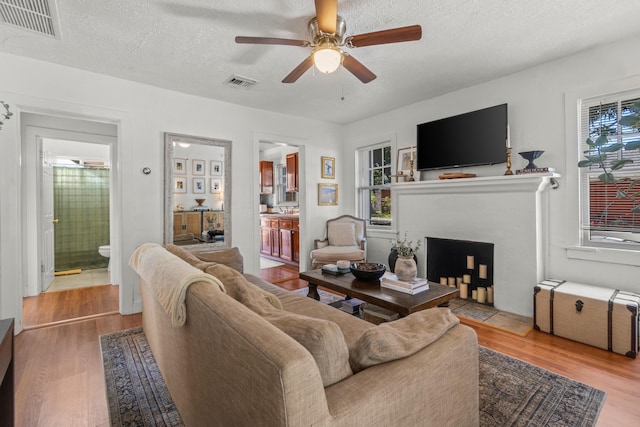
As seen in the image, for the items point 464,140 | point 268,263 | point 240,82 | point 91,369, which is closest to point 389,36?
point 240,82

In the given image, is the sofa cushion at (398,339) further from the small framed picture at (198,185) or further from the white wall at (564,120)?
the small framed picture at (198,185)

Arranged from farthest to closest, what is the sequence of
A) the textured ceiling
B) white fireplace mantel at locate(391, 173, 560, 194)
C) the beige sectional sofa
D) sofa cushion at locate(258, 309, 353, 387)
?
white fireplace mantel at locate(391, 173, 560, 194), the textured ceiling, sofa cushion at locate(258, 309, 353, 387), the beige sectional sofa

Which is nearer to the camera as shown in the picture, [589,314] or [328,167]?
[589,314]

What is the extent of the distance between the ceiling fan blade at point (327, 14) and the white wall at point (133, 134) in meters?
2.45

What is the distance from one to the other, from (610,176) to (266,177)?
6.23 metres

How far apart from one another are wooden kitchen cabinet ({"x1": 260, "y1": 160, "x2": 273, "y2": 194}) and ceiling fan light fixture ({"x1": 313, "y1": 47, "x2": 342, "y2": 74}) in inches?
217

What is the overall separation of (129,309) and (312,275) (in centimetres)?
210

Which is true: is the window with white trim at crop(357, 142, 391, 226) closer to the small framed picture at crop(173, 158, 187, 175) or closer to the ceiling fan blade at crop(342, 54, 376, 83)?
the ceiling fan blade at crop(342, 54, 376, 83)

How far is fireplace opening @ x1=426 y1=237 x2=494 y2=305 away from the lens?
138 inches

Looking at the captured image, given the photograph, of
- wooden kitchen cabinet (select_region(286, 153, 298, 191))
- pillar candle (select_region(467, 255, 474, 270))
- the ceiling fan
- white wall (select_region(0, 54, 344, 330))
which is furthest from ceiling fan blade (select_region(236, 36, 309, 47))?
wooden kitchen cabinet (select_region(286, 153, 298, 191))

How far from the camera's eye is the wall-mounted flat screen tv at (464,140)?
3.35 meters

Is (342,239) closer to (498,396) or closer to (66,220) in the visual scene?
(498,396)

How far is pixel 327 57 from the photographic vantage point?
2027mm

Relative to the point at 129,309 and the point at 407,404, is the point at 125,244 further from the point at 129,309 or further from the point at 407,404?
the point at 407,404
